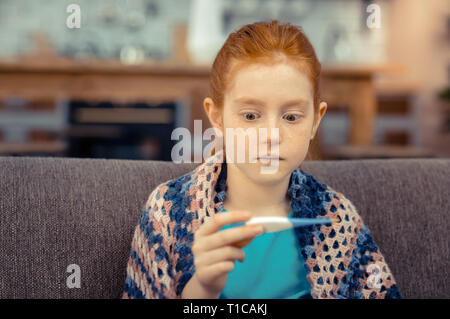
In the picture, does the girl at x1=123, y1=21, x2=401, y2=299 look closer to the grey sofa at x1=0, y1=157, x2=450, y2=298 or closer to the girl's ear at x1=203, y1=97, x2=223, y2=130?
the girl's ear at x1=203, y1=97, x2=223, y2=130

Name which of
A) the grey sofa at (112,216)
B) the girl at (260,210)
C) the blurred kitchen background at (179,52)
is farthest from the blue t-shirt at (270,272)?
the blurred kitchen background at (179,52)

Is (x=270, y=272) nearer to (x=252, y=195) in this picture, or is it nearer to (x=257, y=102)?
(x=252, y=195)

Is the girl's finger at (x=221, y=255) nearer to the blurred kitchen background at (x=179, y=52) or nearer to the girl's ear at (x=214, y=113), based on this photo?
the girl's ear at (x=214, y=113)

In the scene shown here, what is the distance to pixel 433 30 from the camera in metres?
5.33

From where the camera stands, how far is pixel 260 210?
27.0 inches

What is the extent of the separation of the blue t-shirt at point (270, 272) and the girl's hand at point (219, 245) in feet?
0.41

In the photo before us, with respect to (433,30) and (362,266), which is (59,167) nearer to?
(362,266)

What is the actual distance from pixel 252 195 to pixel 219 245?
0.54 feet

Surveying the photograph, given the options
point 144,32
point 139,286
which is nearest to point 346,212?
point 139,286

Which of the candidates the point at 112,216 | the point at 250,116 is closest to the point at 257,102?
the point at 250,116

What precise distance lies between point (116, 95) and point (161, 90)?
25 cm

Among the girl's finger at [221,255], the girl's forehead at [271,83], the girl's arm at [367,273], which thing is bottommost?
the girl's arm at [367,273]

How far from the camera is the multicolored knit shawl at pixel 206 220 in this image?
665 millimetres

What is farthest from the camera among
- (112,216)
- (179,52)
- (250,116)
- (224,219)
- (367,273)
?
(179,52)
